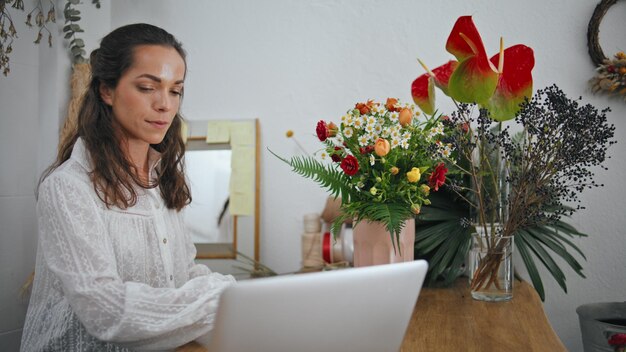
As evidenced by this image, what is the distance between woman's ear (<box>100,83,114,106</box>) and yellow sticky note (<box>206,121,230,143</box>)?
4.39 feet

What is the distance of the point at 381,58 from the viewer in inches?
105

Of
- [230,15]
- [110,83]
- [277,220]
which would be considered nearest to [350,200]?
[110,83]

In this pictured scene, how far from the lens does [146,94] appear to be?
139cm

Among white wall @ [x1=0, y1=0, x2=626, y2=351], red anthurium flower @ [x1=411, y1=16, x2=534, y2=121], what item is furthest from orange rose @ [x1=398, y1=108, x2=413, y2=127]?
white wall @ [x1=0, y1=0, x2=626, y2=351]

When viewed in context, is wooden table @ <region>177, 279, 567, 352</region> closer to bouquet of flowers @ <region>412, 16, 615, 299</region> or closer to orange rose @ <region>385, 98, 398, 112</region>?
bouquet of flowers @ <region>412, 16, 615, 299</region>

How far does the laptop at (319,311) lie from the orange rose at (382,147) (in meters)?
0.53

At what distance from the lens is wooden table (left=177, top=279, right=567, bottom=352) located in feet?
3.53

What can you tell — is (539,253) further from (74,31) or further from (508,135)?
(74,31)

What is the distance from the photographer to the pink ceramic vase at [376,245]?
134 centimetres

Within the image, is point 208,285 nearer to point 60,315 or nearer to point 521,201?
point 60,315

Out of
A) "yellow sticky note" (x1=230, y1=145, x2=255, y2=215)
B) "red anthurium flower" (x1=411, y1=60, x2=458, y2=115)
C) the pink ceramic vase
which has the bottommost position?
the pink ceramic vase

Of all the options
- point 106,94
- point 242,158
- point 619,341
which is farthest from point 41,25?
point 619,341

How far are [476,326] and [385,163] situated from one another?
413 mm

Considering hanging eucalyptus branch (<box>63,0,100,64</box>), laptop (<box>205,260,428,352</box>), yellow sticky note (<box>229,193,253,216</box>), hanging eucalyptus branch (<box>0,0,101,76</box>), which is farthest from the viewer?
yellow sticky note (<box>229,193,253,216</box>)
